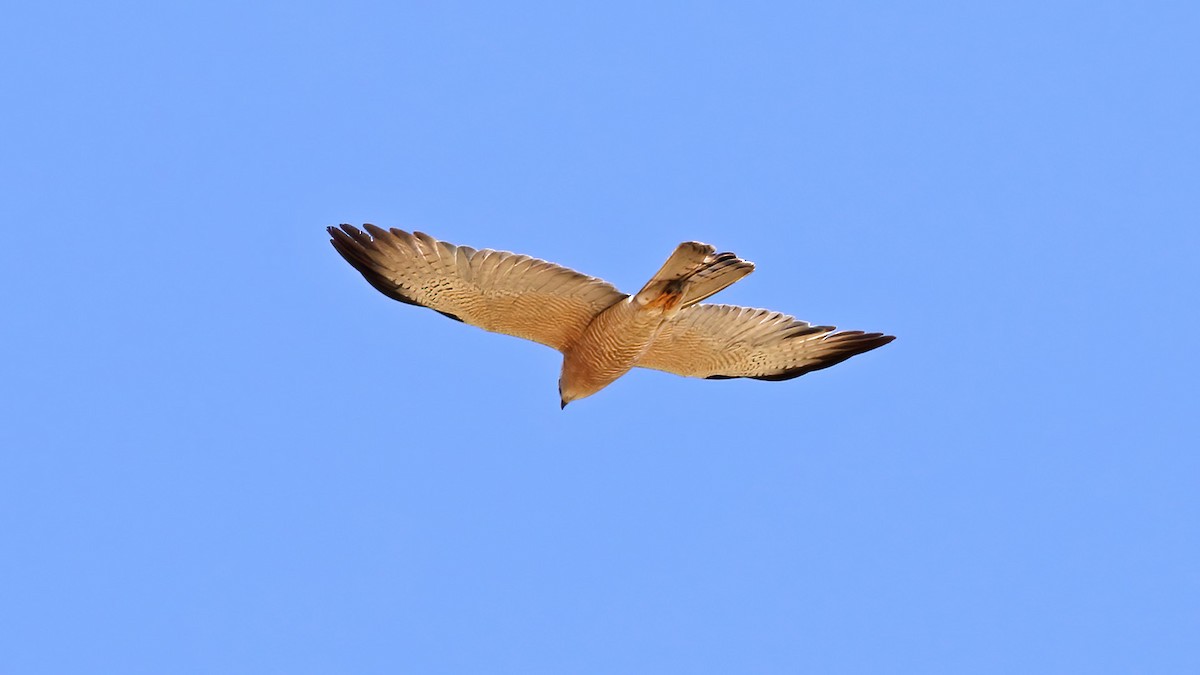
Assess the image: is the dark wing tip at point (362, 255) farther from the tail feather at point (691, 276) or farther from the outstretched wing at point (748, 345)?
the outstretched wing at point (748, 345)

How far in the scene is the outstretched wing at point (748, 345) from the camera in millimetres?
15672

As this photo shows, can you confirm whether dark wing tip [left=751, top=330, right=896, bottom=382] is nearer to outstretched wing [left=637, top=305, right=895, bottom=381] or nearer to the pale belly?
outstretched wing [left=637, top=305, right=895, bottom=381]

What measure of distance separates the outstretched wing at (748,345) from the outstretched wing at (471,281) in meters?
1.12

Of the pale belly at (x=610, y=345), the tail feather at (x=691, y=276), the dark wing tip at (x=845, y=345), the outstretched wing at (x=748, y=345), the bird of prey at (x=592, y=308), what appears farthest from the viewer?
the dark wing tip at (x=845, y=345)

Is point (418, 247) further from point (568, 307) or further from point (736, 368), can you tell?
point (736, 368)

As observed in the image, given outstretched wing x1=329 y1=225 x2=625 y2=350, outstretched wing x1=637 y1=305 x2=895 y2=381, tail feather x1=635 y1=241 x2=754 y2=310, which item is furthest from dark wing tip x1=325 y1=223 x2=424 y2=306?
outstretched wing x1=637 y1=305 x2=895 y2=381

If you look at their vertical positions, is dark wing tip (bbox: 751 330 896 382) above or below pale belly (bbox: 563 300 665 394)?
above

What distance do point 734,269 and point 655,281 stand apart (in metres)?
0.77

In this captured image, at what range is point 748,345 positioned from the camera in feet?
52.7

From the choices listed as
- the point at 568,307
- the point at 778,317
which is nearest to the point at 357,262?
the point at 568,307

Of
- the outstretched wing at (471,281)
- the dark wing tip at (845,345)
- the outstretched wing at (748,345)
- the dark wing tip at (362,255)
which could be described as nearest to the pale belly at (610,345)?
the outstretched wing at (471,281)

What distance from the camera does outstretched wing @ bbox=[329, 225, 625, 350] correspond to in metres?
14.3

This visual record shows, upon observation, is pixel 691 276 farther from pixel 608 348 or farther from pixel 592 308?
pixel 608 348

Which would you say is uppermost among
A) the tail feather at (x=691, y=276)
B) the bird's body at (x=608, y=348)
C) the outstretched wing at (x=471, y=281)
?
the outstretched wing at (x=471, y=281)
